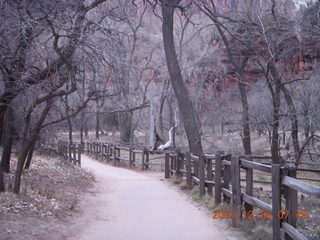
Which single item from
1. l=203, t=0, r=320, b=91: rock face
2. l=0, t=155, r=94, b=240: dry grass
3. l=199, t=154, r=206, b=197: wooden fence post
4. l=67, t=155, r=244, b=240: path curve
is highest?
l=203, t=0, r=320, b=91: rock face

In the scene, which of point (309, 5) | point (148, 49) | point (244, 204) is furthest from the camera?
point (148, 49)

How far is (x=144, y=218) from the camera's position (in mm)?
8469

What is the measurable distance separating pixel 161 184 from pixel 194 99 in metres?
17.6

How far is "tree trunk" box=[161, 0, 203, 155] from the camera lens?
16.2 meters

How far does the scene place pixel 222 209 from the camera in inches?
333

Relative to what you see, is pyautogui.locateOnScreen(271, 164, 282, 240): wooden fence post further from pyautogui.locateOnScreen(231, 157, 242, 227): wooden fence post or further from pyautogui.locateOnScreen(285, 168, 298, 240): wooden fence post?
pyautogui.locateOnScreen(231, 157, 242, 227): wooden fence post

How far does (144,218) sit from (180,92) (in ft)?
28.5

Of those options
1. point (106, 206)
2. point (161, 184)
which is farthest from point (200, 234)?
point (161, 184)

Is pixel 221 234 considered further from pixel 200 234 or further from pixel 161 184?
pixel 161 184

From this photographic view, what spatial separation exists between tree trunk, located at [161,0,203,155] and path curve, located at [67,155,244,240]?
3.88 m

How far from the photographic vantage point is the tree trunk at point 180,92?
16203 millimetres

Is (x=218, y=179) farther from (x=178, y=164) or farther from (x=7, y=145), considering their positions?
(x=7, y=145)
